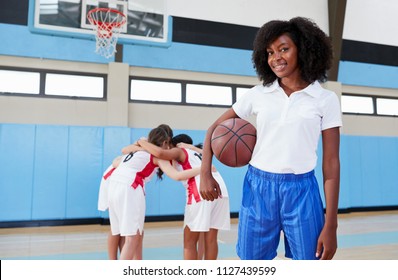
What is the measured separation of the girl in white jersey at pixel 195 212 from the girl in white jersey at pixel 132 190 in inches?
4.4

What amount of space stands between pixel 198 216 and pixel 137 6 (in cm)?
400

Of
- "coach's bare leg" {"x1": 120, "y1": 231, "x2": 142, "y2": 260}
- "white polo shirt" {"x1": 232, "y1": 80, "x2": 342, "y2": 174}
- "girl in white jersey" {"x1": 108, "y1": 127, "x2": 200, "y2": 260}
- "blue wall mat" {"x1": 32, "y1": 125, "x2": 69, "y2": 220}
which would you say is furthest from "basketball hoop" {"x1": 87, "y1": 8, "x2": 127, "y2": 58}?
"white polo shirt" {"x1": 232, "y1": 80, "x2": 342, "y2": 174}

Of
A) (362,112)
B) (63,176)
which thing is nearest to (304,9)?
(362,112)

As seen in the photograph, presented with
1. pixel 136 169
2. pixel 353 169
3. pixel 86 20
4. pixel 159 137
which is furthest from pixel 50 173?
pixel 353 169

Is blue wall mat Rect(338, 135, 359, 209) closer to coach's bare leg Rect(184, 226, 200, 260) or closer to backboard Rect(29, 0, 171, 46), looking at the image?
backboard Rect(29, 0, 171, 46)

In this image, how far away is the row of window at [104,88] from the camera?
5.64 m

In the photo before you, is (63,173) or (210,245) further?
(63,173)

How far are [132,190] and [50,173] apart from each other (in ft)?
11.5

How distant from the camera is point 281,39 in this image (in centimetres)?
132

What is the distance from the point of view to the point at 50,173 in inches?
213

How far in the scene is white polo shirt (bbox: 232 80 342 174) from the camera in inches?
49.0

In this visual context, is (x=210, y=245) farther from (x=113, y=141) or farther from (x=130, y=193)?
(x=113, y=141)

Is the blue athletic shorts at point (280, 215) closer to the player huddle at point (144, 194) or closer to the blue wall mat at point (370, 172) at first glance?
the player huddle at point (144, 194)

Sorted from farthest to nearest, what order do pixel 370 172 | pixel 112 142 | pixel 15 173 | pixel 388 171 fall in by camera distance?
1. pixel 388 171
2. pixel 370 172
3. pixel 112 142
4. pixel 15 173
